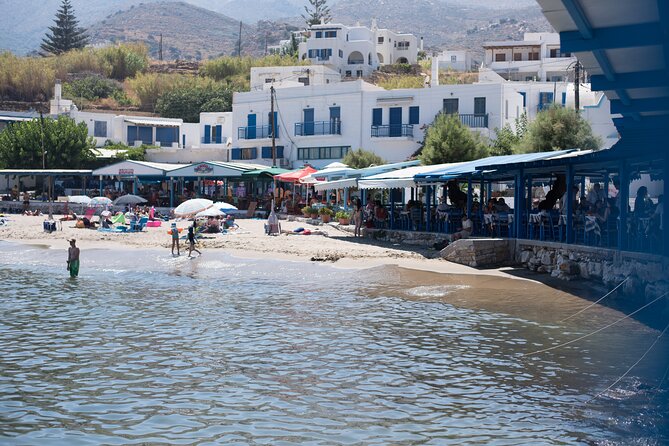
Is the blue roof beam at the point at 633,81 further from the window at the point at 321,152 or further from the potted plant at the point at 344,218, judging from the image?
the window at the point at 321,152

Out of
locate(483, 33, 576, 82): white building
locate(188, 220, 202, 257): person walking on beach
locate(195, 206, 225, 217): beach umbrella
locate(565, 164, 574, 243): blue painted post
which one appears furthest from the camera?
locate(483, 33, 576, 82): white building

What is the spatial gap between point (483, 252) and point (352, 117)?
28.4 m

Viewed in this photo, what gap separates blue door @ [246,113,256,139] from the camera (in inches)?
2207

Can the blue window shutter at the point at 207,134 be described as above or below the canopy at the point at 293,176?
above

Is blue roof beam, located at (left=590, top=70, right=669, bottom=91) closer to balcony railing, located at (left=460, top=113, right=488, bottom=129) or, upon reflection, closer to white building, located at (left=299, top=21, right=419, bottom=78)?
balcony railing, located at (left=460, top=113, right=488, bottom=129)

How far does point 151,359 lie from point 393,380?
3.98m

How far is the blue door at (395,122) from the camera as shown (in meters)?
49.2

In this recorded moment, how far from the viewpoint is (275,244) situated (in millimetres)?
30531

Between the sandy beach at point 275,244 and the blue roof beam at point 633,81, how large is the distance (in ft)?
32.7

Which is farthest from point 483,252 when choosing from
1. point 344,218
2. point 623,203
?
point 344,218

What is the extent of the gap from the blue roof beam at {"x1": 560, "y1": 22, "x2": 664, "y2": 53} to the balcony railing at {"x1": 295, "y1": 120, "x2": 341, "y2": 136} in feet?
133

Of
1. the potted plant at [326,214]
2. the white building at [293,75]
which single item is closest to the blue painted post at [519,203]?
the potted plant at [326,214]

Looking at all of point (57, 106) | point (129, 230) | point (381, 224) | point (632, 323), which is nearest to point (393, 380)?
point (632, 323)

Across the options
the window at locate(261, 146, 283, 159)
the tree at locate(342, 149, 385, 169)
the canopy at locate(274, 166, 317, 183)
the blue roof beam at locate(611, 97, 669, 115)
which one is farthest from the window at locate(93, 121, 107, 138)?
the blue roof beam at locate(611, 97, 669, 115)
